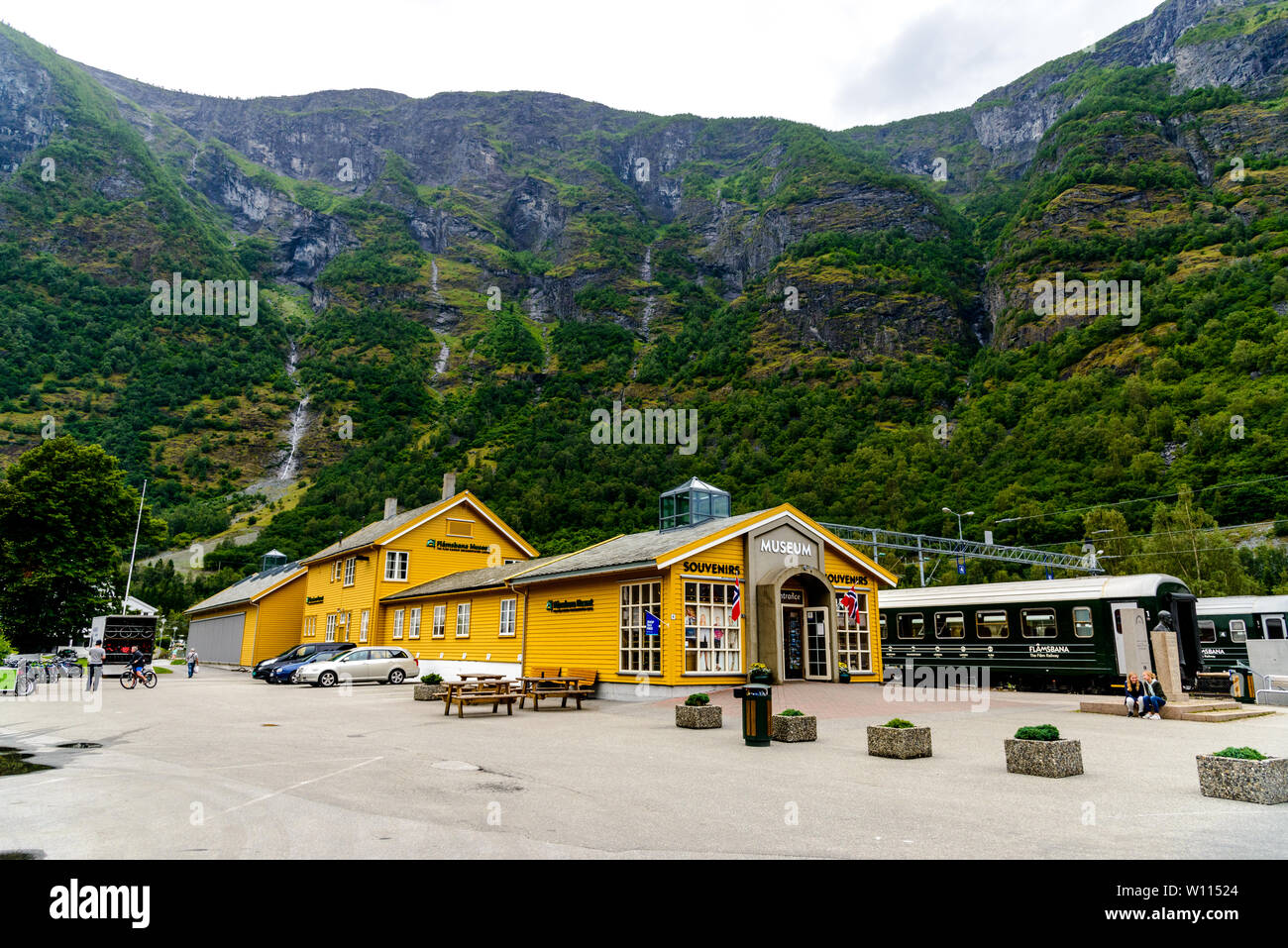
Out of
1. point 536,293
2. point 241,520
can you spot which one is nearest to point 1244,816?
point 241,520

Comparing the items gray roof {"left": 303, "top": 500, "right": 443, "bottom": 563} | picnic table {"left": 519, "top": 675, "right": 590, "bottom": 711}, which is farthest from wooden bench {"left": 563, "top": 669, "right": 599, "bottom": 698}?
gray roof {"left": 303, "top": 500, "right": 443, "bottom": 563}

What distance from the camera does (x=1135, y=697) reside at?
52.9 ft

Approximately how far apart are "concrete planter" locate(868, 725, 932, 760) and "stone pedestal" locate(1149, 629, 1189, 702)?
12244 millimetres

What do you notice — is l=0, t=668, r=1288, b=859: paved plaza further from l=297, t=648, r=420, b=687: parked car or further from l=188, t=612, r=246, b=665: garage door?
l=188, t=612, r=246, b=665: garage door

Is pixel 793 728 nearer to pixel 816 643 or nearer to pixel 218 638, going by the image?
pixel 816 643

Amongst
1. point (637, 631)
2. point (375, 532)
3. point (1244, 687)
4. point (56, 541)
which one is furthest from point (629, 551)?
point (56, 541)

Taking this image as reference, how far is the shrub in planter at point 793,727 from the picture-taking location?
12383mm

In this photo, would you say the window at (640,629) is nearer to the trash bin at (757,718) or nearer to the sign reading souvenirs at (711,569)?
the sign reading souvenirs at (711,569)

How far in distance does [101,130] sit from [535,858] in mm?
230814

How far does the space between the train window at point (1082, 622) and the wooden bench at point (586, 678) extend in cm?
1495

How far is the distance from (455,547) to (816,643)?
21986 millimetres

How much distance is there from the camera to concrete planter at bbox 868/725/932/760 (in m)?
10.4

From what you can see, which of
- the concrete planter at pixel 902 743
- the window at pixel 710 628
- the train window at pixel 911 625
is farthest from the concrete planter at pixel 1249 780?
the train window at pixel 911 625

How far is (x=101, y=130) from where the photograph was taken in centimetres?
17450
